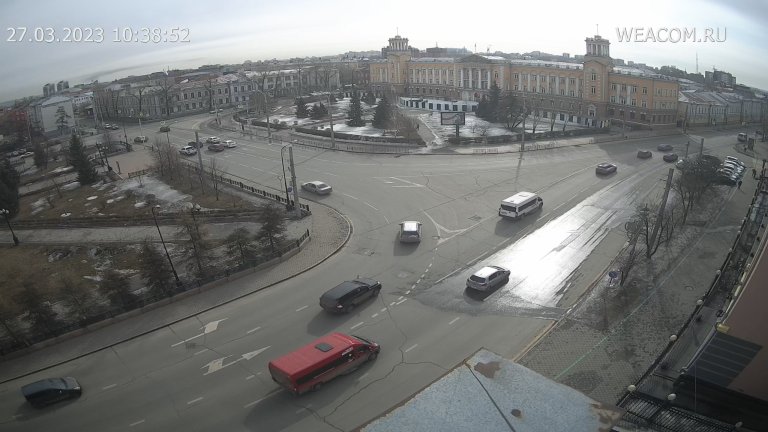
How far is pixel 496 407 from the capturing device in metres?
9.80

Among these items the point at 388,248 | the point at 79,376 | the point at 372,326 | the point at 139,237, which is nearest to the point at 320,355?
the point at 372,326

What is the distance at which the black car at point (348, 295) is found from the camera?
723 inches

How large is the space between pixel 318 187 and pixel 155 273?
14.7 meters

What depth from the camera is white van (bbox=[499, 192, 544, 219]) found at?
26719 mm

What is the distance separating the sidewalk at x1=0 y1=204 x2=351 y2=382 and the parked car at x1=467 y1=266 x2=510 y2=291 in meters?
7.27

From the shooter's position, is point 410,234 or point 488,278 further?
point 410,234

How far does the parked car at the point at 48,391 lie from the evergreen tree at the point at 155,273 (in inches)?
214

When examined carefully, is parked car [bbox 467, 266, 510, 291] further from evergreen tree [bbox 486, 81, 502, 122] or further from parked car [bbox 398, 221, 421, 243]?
evergreen tree [bbox 486, 81, 502, 122]

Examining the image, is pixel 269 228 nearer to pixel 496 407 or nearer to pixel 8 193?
pixel 496 407

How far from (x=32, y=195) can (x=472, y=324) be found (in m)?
42.9

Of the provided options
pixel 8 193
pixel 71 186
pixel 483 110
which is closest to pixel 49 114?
pixel 71 186

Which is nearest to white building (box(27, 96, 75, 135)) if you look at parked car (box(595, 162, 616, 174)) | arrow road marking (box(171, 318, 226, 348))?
arrow road marking (box(171, 318, 226, 348))

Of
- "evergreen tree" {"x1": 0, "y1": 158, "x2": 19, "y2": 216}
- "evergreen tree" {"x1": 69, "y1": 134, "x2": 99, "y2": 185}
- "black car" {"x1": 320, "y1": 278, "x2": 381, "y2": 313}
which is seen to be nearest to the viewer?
"black car" {"x1": 320, "y1": 278, "x2": 381, "y2": 313}

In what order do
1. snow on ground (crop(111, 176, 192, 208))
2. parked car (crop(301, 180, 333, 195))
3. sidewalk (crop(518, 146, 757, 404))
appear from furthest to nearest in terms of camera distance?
snow on ground (crop(111, 176, 192, 208)), parked car (crop(301, 180, 333, 195)), sidewalk (crop(518, 146, 757, 404))
